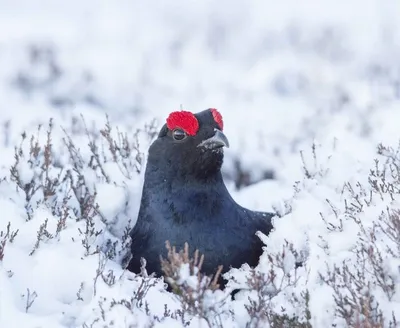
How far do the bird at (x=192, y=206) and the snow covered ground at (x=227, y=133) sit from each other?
0.95 ft

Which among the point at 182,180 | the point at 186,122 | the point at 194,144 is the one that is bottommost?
the point at 182,180

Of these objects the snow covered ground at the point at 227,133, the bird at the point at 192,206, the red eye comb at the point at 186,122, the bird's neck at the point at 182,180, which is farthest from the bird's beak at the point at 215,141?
the snow covered ground at the point at 227,133

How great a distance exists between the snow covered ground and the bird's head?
2.00 ft

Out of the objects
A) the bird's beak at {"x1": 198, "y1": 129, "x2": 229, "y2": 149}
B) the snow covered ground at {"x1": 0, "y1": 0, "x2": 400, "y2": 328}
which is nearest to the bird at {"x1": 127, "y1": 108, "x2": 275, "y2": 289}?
the bird's beak at {"x1": 198, "y1": 129, "x2": 229, "y2": 149}

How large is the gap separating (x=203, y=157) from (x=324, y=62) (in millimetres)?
11422

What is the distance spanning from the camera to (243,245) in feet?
15.8

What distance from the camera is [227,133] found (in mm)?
10508

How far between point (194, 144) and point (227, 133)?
569cm

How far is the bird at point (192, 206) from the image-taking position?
15.5 feet

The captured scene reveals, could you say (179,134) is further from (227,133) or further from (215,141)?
(227,133)

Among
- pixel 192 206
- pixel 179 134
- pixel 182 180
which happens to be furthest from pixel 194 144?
pixel 192 206

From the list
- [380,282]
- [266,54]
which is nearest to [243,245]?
[380,282]

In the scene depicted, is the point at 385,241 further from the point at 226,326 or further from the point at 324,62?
the point at 324,62

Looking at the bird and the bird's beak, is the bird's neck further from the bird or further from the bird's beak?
the bird's beak
